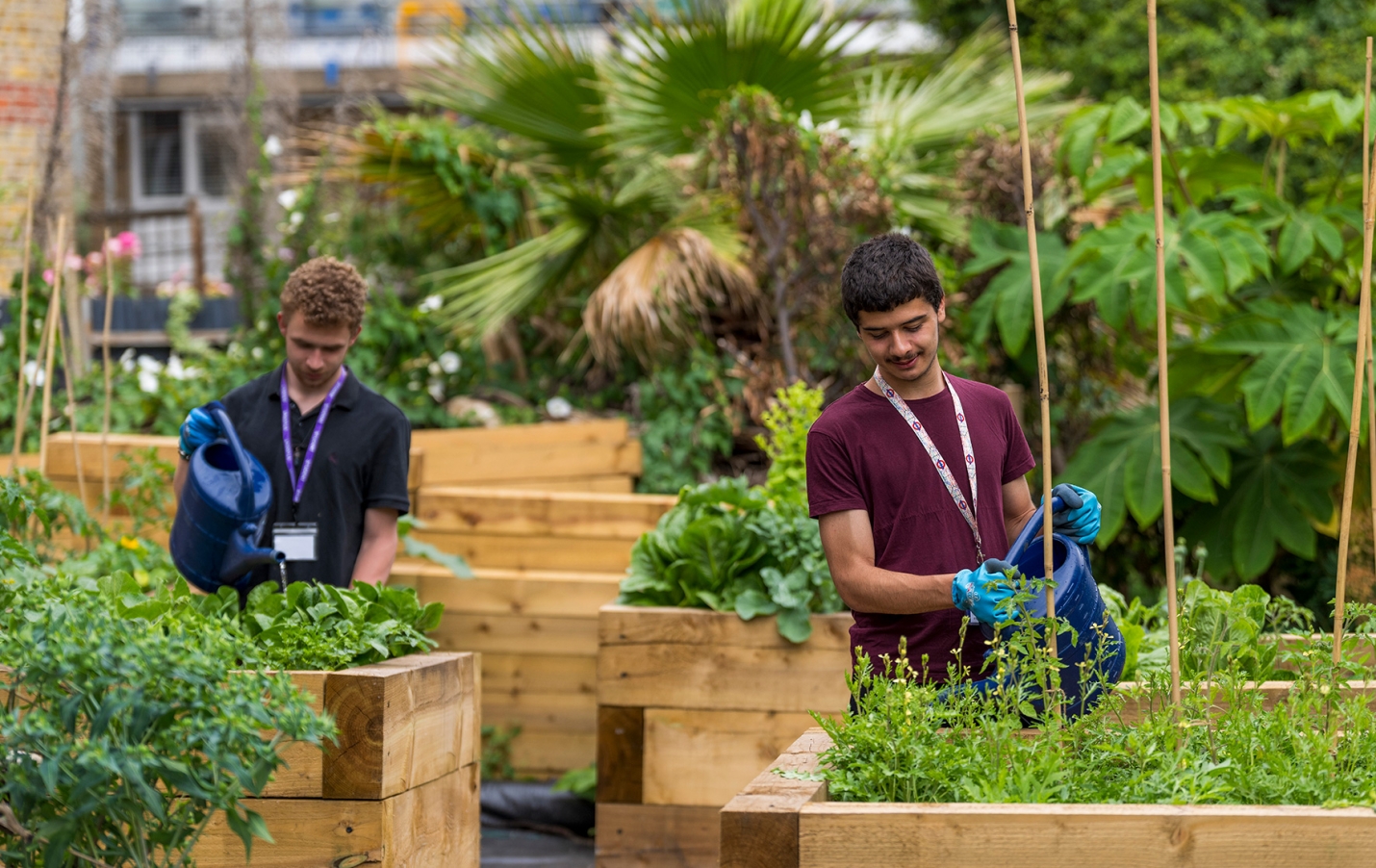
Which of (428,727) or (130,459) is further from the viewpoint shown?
(130,459)

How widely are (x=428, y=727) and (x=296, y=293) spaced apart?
3.14ft

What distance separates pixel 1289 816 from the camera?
1529 mm

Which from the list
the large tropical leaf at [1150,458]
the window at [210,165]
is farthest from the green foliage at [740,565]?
the window at [210,165]

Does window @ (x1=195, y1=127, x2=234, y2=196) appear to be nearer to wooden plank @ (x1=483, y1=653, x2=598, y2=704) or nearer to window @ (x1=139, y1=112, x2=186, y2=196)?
window @ (x1=139, y1=112, x2=186, y2=196)

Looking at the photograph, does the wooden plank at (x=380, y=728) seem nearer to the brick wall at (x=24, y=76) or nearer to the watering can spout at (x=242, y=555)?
the watering can spout at (x=242, y=555)

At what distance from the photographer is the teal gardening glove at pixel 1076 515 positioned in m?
1.88

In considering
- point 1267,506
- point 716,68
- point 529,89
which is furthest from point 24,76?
point 1267,506

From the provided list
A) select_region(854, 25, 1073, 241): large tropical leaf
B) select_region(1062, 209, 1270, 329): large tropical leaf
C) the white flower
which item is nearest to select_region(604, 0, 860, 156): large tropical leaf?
select_region(854, 25, 1073, 241): large tropical leaf

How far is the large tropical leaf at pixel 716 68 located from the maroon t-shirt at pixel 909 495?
3450 mm

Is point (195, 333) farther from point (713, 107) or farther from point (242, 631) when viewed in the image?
point (242, 631)

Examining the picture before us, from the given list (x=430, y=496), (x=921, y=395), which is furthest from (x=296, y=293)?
(x=430, y=496)

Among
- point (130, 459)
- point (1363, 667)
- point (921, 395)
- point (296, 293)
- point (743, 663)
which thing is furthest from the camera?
point (130, 459)

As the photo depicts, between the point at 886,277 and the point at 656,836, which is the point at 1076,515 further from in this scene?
the point at 656,836

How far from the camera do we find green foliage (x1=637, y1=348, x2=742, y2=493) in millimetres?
5309
